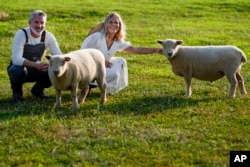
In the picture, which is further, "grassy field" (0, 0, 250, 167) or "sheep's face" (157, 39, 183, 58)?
"sheep's face" (157, 39, 183, 58)

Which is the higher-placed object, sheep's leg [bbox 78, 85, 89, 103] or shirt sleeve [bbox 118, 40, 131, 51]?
shirt sleeve [bbox 118, 40, 131, 51]

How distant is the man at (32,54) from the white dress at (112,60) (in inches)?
36.9

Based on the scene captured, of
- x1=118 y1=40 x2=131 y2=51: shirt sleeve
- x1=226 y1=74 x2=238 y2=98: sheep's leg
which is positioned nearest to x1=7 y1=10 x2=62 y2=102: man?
x1=118 y1=40 x2=131 y2=51: shirt sleeve

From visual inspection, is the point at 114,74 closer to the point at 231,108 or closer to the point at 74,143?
the point at 231,108

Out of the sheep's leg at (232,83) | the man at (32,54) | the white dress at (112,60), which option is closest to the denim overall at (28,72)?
the man at (32,54)

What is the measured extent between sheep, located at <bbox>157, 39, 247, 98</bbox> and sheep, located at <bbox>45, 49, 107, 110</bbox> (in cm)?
136

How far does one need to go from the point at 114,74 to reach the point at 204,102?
2.16 meters

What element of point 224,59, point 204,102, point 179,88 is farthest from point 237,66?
point 179,88

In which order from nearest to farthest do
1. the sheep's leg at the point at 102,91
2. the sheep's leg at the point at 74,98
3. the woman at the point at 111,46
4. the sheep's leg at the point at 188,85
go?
the sheep's leg at the point at 74,98 → the sheep's leg at the point at 102,91 → the sheep's leg at the point at 188,85 → the woman at the point at 111,46

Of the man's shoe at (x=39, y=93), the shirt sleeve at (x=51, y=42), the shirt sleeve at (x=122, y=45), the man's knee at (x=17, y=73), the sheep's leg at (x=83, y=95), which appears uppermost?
the shirt sleeve at (x=51, y=42)

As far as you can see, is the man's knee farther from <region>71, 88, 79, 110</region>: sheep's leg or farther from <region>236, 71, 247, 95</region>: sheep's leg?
<region>236, 71, 247, 95</region>: sheep's leg

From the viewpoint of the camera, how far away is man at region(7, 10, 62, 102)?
9969 millimetres

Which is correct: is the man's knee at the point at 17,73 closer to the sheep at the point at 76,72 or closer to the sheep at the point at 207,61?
the sheep at the point at 76,72

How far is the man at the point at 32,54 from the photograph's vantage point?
32.7 ft
